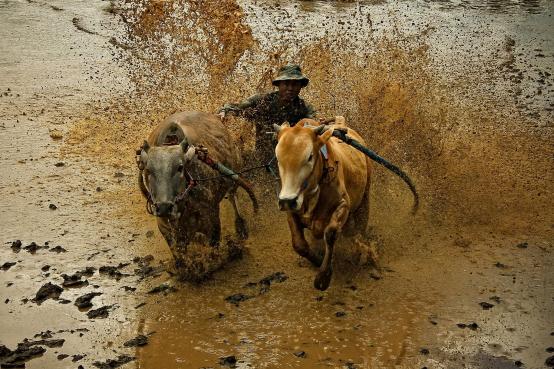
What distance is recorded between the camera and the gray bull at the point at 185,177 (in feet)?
19.7

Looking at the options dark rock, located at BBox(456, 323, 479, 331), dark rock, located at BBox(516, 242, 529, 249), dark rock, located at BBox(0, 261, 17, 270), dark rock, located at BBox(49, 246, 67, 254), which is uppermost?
dark rock, located at BBox(516, 242, 529, 249)

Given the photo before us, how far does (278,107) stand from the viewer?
26.1 feet

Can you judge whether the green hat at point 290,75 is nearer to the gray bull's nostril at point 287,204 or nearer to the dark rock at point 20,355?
the gray bull's nostril at point 287,204

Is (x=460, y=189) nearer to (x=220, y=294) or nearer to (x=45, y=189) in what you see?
(x=220, y=294)

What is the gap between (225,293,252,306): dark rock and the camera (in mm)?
6254

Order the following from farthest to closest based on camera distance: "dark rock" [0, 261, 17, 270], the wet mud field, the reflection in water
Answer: the reflection in water, "dark rock" [0, 261, 17, 270], the wet mud field

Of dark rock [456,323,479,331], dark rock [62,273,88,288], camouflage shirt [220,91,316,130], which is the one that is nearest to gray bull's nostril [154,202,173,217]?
dark rock [62,273,88,288]

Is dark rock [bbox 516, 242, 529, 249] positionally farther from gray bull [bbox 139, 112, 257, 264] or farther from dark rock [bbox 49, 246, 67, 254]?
dark rock [bbox 49, 246, 67, 254]

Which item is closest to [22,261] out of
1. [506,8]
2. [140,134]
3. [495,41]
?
[140,134]

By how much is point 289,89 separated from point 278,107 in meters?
0.31

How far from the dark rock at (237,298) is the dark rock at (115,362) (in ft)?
3.81

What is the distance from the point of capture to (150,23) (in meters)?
14.5

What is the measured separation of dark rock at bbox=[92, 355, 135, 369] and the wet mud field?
0.05 feet

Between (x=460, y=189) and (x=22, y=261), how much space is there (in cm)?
521
